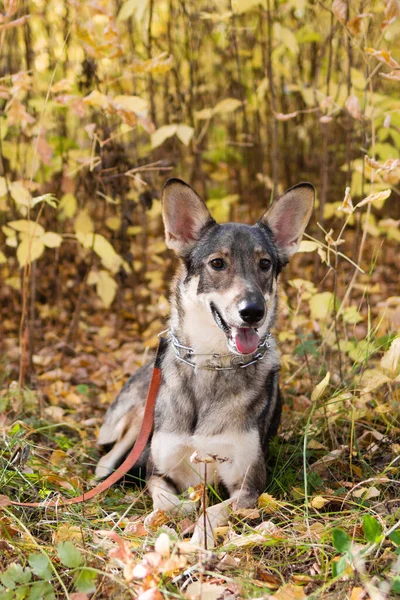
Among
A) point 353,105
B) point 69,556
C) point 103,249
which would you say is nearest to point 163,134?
point 103,249

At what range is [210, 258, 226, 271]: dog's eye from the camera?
340 centimetres

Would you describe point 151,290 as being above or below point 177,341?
below

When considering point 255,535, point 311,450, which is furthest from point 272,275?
point 255,535

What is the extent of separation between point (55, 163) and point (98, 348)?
175cm

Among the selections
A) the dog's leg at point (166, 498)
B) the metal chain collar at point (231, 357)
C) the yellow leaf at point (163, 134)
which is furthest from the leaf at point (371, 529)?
the yellow leaf at point (163, 134)

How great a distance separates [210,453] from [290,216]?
4.52 ft

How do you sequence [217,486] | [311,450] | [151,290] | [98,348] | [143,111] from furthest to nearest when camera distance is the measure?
[151,290] → [98,348] → [143,111] → [311,450] → [217,486]

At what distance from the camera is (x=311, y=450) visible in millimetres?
3848

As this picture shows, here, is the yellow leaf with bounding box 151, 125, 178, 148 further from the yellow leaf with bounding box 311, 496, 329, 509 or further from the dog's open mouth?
the yellow leaf with bounding box 311, 496, 329, 509

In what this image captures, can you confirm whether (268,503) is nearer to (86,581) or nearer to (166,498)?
(166,498)

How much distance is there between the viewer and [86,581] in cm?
246

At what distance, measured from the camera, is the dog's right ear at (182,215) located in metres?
3.49

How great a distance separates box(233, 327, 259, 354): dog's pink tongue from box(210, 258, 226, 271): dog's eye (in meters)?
0.35

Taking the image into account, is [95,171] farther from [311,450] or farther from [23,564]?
[23,564]
